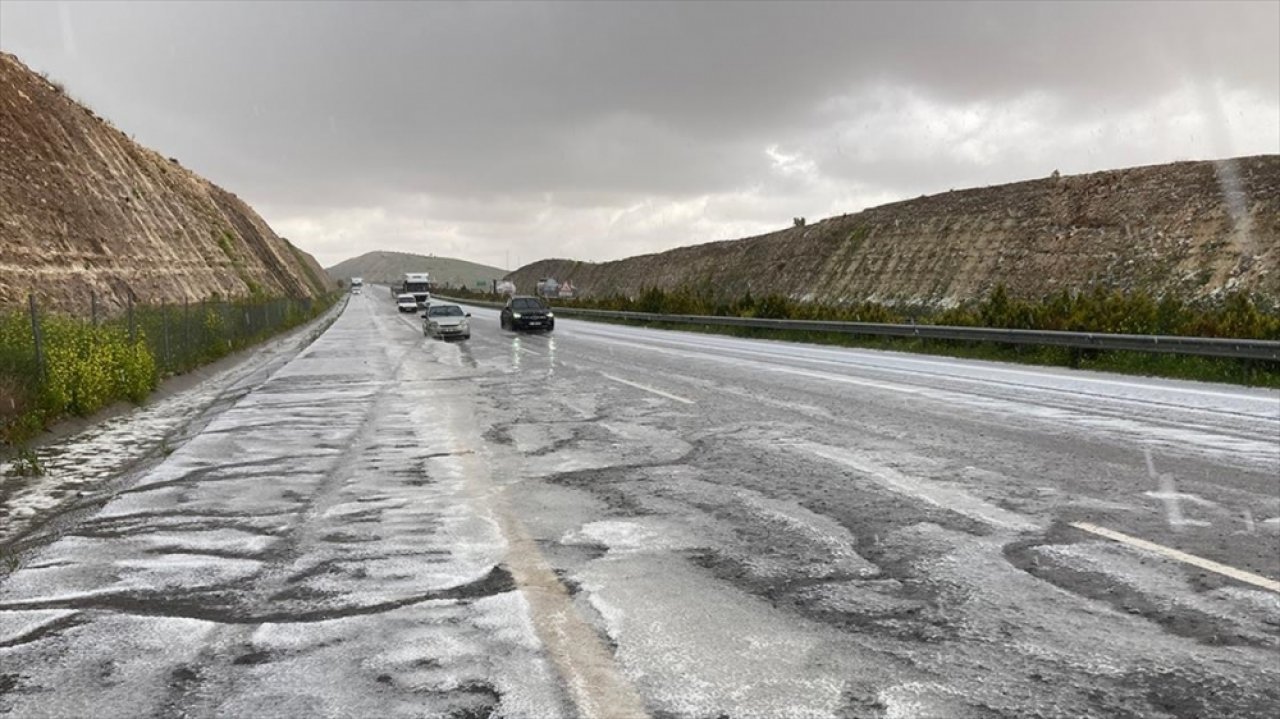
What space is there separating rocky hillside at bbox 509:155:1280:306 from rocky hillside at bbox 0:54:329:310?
1625 inches

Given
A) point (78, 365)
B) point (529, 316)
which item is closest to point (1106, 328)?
point (78, 365)

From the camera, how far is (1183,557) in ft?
15.5

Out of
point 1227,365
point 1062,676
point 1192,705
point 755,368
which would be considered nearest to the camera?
point 1192,705

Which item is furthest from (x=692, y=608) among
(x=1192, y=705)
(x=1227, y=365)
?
(x=1227, y=365)

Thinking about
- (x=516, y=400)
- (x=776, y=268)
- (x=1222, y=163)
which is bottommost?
(x=516, y=400)

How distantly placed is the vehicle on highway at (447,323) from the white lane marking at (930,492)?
22400 mm

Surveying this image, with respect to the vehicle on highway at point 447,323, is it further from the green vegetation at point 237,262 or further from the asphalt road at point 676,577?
the green vegetation at point 237,262

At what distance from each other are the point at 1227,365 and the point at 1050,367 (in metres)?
3.12

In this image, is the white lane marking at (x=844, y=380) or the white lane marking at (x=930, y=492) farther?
the white lane marking at (x=844, y=380)

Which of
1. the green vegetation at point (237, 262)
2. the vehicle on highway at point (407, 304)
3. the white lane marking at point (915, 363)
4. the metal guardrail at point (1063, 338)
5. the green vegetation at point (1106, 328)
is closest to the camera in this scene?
the white lane marking at point (915, 363)

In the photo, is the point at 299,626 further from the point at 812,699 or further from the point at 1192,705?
the point at 1192,705

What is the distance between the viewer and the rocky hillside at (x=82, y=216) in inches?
1024

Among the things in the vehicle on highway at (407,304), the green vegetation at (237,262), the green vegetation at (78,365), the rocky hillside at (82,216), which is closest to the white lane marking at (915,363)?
the green vegetation at (78,365)

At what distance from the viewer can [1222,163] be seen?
43.8 meters
